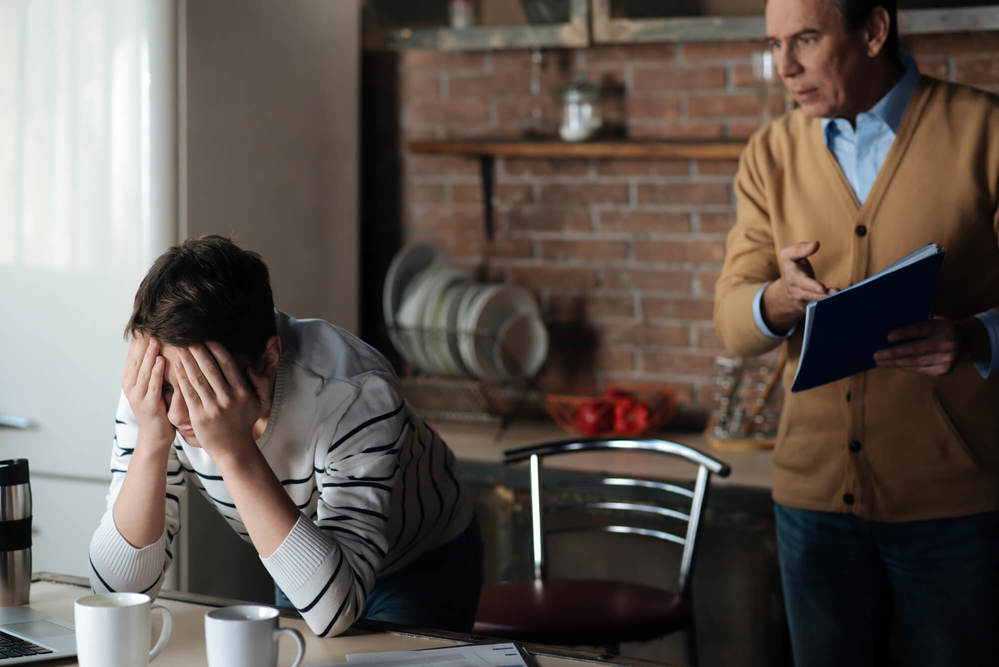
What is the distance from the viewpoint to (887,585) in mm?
1795

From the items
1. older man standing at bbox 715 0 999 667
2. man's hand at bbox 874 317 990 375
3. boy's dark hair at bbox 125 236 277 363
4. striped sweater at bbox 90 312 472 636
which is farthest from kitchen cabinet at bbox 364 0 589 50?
boy's dark hair at bbox 125 236 277 363

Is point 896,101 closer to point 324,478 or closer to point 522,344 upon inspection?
point 324,478

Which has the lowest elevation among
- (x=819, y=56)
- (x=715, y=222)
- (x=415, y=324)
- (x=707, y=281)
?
(x=415, y=324)

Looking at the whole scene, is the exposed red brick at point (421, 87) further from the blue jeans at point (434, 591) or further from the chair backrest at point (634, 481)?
the blue jeans at point (434, 591)

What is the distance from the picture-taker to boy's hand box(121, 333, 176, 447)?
1.30 metres

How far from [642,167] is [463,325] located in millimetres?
622

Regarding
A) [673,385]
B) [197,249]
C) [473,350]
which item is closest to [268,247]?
[473,350]

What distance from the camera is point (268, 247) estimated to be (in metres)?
2.62

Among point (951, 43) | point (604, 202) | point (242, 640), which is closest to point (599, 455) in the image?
point (604, 202)

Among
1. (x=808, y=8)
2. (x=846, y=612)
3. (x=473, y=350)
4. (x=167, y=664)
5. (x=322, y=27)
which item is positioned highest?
(x=322, y=27)

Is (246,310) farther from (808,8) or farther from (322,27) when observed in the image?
(322,27)

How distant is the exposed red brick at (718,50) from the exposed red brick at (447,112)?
57cm

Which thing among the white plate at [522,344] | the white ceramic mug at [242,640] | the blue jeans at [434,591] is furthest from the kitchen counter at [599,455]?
the white ceramic mug at [242,640]

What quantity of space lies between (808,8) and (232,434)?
1.10m
